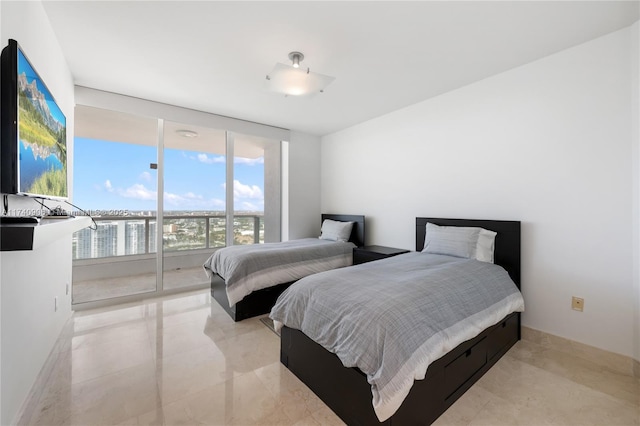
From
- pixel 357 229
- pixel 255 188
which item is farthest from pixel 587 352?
pixel 255 188

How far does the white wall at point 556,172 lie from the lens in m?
2.00

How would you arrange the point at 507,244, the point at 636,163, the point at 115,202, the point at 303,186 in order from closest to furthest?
the point at 636,163 → the point at 507,244 → the point at 115,202 → the point at 303,186

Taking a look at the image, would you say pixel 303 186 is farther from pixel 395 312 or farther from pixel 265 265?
pixel 395 312

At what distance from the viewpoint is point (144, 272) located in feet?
14.9

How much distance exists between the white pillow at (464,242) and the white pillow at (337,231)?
1.44 metres

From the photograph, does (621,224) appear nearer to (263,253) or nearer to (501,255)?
(501,255)

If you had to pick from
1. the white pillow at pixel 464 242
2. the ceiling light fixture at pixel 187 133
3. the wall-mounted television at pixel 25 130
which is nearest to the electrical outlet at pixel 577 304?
the white pillow at pixel 464 242

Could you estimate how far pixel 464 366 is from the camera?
5.67ft

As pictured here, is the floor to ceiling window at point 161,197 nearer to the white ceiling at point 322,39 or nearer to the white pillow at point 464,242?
the white ceiling at point 322,39

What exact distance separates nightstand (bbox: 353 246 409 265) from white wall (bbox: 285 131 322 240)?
1.17m

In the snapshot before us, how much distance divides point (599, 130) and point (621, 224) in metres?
0.74

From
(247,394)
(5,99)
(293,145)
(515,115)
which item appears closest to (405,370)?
(247,394)

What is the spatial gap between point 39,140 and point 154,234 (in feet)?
11.3

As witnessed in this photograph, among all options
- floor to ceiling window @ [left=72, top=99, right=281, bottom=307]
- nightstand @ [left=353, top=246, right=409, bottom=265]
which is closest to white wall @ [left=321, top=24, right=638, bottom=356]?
nightstand @ [left=353, top=246, right=409, bottom=265]
